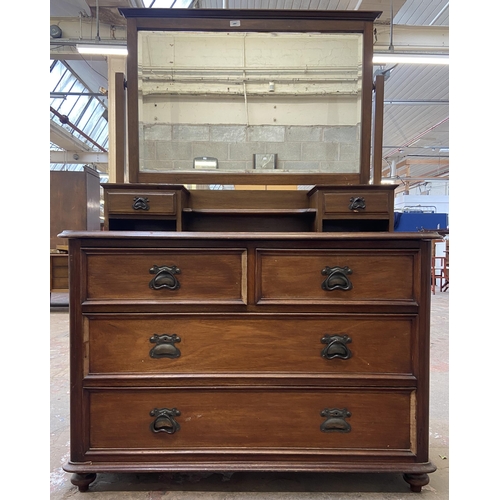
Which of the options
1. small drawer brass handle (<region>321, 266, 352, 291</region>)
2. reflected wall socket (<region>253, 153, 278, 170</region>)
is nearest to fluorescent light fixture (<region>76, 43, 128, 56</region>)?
reflected wall socket (<region>253, 153, 278, 170</region>)

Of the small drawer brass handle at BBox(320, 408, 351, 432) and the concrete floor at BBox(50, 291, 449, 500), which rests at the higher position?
the small drawer brass handle at BBox(320, 408, 351, 432)

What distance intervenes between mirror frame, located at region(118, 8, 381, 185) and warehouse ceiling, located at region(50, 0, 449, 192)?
4.47ft

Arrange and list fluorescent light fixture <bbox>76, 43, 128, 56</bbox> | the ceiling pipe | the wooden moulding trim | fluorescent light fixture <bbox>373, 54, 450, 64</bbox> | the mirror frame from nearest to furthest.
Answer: the wooden moulding trim → the mirror frame → fluorescent light fixture <bbox>76, 43, 128, 56</bbox> → fluorescent light fixture <bbox>373, 54, 450, 64</bbox> → the ceiling pipe

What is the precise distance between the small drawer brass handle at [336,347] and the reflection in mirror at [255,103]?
A: 0.92 m

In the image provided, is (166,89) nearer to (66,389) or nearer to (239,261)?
(239,261)

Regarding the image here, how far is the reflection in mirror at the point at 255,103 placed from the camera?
1.77 m

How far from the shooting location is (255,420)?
4.51 feet

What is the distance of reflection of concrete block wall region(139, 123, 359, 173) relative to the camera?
1776 millimetres

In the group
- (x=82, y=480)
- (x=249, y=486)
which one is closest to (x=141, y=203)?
(x=82, y=480)

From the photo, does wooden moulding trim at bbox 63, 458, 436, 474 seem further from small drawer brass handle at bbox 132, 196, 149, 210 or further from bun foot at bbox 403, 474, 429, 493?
small drawer brass handle at bbox 132, 196, 149, 210

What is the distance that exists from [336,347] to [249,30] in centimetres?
173

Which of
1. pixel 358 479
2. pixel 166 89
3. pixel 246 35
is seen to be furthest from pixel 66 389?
pixel 246 35

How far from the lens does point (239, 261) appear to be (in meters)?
1.37

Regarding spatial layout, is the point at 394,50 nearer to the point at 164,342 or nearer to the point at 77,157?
the point at 164,342
